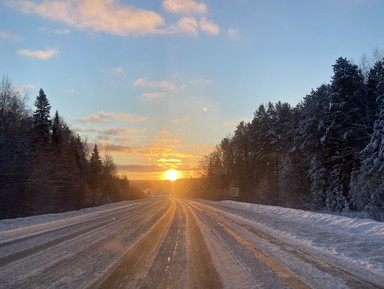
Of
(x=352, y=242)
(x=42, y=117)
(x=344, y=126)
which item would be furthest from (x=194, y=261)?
(x=42, y=117)

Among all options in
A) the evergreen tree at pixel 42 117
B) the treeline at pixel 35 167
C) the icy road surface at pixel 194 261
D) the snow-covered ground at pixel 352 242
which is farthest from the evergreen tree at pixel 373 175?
the evergreen tree at pixel 42 117

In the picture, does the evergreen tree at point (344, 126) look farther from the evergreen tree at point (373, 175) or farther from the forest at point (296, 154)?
the evergreen tree at point (373, 175)

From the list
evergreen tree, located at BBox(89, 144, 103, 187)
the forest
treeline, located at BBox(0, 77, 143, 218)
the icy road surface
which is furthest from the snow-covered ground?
evergreen tree, located at BBox(89, 144, 103, 187)

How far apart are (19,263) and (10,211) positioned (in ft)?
131

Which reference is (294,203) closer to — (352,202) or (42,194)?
(352,202)

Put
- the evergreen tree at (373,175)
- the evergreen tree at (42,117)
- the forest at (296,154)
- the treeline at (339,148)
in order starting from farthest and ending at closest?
the evergreen tree at (42,117)
the forest at (296,154)
the treeline at (339,148)
the evergreen tree at (373,175)

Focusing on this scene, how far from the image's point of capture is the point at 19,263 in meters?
8.18

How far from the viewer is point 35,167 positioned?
49562 millimetres

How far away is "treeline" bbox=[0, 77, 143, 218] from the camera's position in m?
44.4

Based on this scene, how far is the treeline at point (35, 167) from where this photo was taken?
1747 inches

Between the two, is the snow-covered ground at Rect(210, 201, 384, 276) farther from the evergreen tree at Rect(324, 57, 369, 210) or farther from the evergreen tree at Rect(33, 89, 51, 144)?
the evergreen tree at Rect(33, 89, 51, 144)

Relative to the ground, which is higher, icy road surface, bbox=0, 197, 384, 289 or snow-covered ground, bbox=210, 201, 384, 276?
snow-covered ground, bbox=210, 201, 384, 276

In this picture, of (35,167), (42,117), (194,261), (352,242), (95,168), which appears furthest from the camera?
(95,168)

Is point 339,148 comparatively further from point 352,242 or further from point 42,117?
point 42,117
